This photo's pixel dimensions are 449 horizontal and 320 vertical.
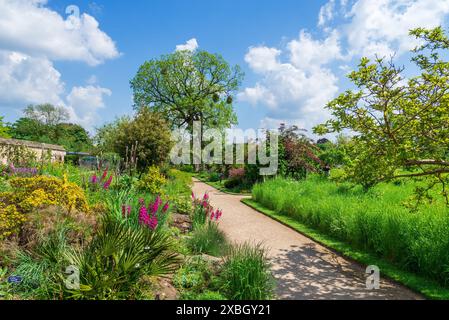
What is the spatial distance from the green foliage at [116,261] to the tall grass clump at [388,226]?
4.33 meters

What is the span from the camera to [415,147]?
5.08 metres

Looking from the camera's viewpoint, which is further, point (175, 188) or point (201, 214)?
point (175, 188)

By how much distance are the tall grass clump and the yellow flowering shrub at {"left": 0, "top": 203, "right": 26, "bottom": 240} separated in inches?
261

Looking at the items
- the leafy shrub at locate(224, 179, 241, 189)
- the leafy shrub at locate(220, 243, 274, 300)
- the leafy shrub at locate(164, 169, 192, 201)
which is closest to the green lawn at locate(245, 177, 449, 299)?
the leafy shrub at locate(220, 243, 274, 300)

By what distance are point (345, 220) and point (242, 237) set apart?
8.52 feet

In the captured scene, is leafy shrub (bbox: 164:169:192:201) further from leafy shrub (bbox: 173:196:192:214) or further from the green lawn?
the green lawn

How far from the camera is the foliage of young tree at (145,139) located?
54.0 ft

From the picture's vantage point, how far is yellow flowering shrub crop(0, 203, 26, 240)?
183 inches

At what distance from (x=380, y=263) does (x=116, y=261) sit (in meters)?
4.94

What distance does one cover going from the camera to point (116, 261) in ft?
13.0

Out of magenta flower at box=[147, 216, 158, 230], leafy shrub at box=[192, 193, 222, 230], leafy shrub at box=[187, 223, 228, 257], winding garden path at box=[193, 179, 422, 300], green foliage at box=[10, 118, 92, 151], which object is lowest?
winding garden path at box=[193, 179, 422, 300]

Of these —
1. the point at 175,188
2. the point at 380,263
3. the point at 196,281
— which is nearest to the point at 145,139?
the point at 175,188

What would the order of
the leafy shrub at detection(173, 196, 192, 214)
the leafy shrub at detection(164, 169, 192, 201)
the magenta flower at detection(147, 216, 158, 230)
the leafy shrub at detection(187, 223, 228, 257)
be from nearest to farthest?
1. the magenta flower at detection(147, 216, 158, 230)
2. the leafy shrub at detection(187, 223, 228, 257)
3. the leafy shrub at detection(173, 196, 192, 214)
4. the leafy shrub at detection(164, 169, 192, 201)

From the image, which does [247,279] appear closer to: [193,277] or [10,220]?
[193,277]
